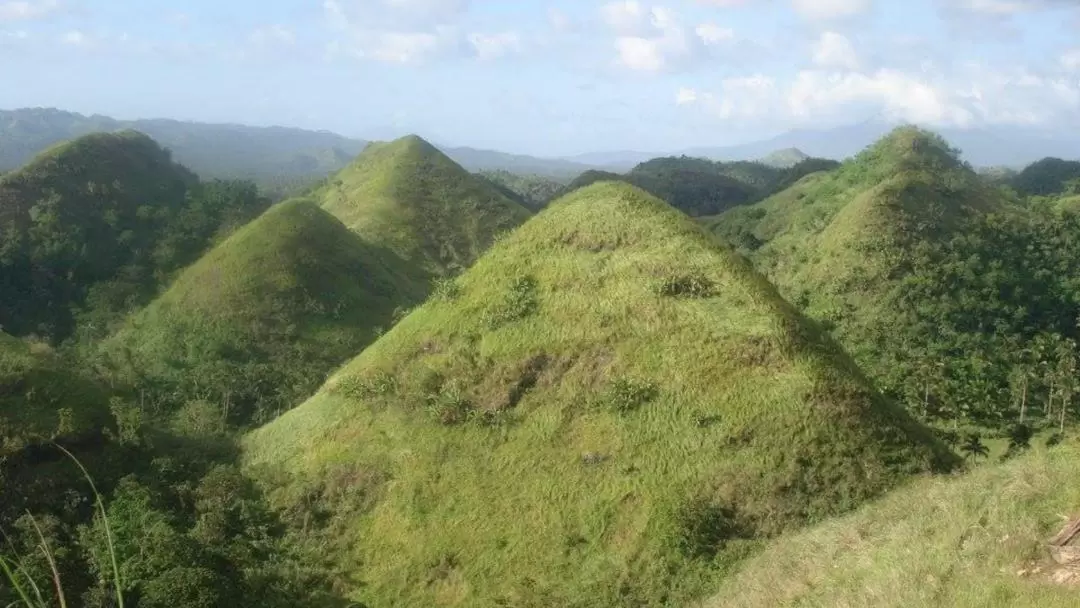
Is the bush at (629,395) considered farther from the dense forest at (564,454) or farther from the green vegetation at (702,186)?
the green vegetation at (702,186)

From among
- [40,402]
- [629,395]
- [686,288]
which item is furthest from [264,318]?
[629,395]

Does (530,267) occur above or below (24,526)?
above

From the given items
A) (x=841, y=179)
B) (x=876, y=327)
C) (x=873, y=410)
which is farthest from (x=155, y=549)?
(x=841, y=179)

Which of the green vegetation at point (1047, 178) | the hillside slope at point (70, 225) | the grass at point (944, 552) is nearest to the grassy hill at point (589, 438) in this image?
the grass at point (944, 552)

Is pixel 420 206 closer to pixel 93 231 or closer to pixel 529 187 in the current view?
pixel 93 231

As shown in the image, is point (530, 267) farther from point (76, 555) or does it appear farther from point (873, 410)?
point (76, 555)

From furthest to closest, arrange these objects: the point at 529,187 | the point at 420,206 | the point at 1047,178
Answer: the point at 529,187
the point at 1047,178
the point at 420,206
